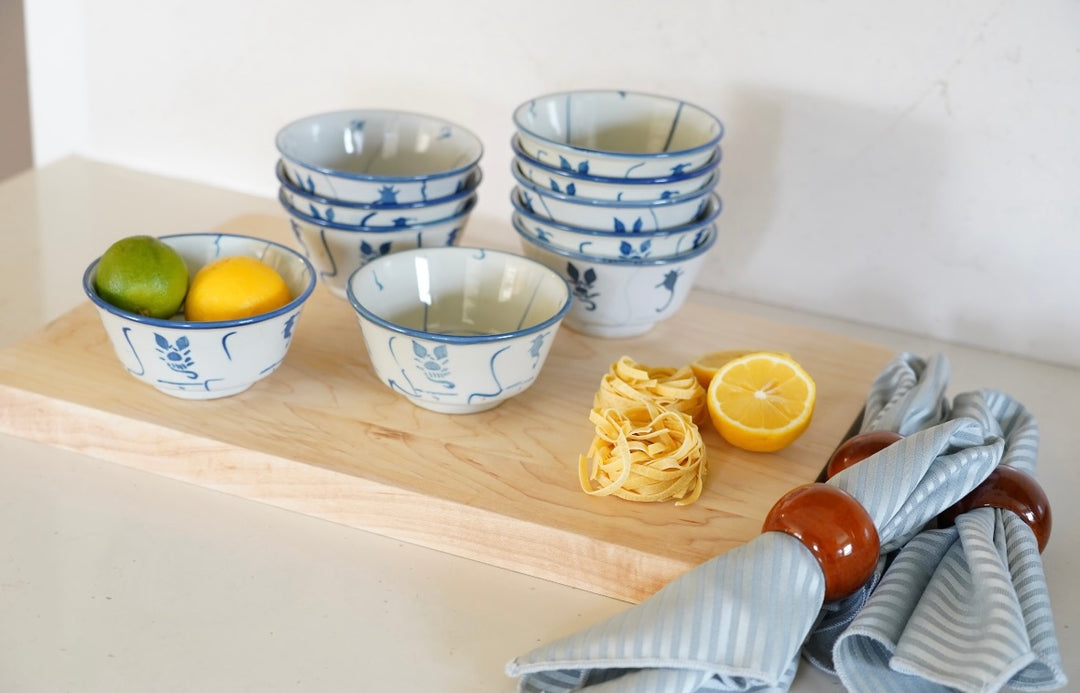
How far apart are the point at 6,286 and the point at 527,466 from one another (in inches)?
24.9

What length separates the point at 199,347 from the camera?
2.97 feet

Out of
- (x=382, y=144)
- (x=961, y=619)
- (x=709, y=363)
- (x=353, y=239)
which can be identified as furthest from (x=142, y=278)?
(x=961, y=619)

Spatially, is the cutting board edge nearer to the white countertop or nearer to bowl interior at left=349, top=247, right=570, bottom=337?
the white countertop

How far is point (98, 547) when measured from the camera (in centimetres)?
82

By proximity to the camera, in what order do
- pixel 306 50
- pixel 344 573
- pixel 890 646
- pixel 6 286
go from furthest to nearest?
pixel 306 50 < pixel 6 286 < pixel 344 573 < pixel 890 646

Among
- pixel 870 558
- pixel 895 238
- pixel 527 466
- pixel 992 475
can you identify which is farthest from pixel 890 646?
pixel 895 238

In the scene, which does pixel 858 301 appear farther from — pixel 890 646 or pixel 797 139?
pixel 890 646

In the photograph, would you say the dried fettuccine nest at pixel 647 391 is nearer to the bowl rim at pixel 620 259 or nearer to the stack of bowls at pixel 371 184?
the bowl rim at pixel 620 259

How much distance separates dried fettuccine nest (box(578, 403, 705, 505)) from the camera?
2.79 ft

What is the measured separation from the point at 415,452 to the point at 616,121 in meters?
0.44

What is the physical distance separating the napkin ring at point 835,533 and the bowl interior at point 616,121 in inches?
18.5

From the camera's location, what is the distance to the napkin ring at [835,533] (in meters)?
0.75

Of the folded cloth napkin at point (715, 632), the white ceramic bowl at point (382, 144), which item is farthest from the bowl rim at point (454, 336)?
the folded cloth napkin at point (715, 632)

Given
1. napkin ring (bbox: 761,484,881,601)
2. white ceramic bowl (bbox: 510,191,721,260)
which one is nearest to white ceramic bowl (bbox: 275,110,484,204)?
white ceramic bowl (bbox: 510,191,721,260)
